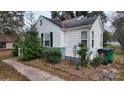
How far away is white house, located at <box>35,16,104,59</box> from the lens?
6.16 m

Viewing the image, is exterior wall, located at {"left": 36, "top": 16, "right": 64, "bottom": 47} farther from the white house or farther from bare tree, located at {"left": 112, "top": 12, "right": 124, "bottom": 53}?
bare tree, located at {"left": 112, "top": 12, "right": 124, "bottom": 53}

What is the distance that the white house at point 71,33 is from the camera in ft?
20.2

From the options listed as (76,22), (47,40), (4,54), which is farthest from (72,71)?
(47,40)

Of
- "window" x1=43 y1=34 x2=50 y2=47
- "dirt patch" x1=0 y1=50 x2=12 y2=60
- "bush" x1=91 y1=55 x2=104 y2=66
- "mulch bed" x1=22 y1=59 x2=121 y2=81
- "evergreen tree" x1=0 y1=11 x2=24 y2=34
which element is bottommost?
"mulch bed" x1=22 y1=59 x2=121 y2=81

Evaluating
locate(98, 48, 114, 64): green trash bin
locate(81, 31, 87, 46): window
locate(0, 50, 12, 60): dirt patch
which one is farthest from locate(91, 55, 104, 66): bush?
locate(0, 50, 12, 60): dirt patch

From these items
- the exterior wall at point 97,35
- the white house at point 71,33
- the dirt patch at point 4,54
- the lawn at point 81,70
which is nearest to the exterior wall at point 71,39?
the white house at point 71,33

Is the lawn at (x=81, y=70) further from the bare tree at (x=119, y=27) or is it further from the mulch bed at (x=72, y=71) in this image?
the bare tree at (x=119, y=27)

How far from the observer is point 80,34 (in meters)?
6.76

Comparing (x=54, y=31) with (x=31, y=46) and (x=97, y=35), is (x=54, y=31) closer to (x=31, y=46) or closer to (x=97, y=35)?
(x=31, y=46)

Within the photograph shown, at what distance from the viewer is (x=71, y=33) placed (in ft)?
23.5

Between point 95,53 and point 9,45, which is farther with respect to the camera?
point 95,53

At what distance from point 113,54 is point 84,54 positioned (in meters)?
1.39
